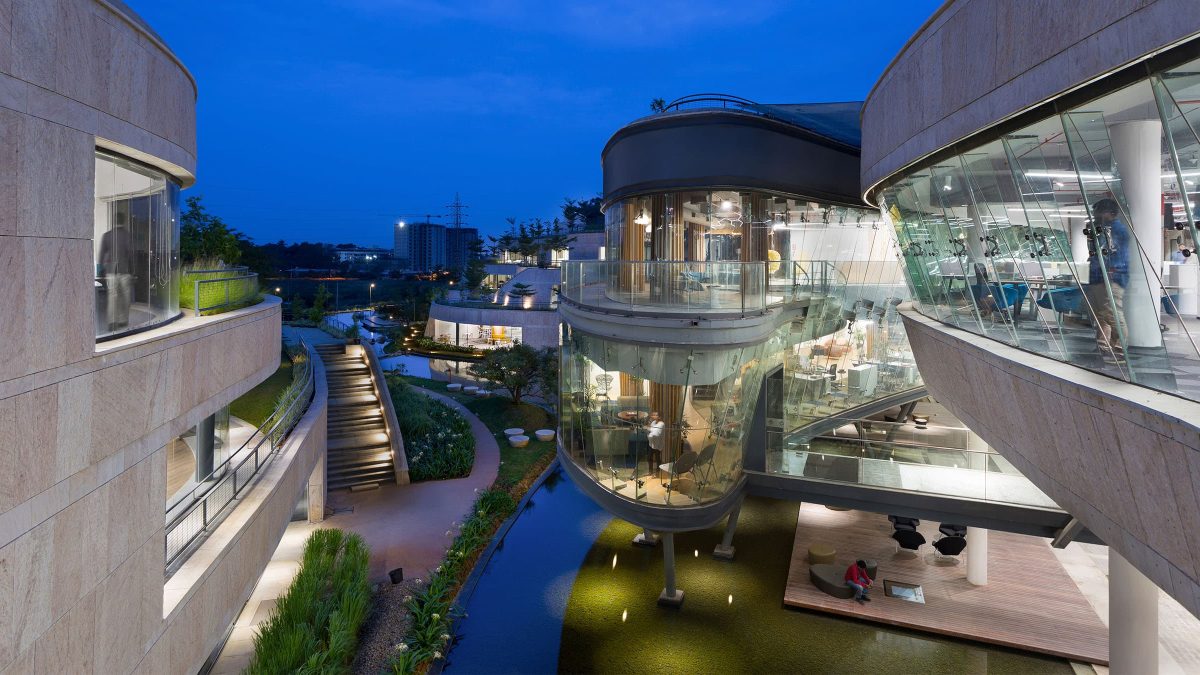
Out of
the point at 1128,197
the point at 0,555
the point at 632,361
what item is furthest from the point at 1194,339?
the point at 632,361

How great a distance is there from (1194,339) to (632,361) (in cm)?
991

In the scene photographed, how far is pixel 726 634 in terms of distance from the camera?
13.5m

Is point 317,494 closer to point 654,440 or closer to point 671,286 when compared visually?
point 654,440

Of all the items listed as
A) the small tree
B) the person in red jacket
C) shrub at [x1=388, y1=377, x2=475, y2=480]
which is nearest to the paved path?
shrub at [x1=388, y1=377, x2=475, y2=480]

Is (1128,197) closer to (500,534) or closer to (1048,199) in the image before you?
(1048,199)

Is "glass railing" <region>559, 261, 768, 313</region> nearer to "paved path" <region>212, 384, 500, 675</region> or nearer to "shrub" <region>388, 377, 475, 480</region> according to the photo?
"paved path" <region>212, 384, 500, 675</region>

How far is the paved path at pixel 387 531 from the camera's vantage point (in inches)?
505

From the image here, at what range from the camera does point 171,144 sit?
789 cm

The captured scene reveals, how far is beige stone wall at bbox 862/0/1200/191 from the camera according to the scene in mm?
4258

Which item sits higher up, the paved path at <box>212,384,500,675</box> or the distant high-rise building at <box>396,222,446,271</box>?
the distant high-rise building at <box>396,222,446,271</box>

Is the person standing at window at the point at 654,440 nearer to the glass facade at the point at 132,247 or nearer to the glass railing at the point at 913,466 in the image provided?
the glass railing at the point at 913,466

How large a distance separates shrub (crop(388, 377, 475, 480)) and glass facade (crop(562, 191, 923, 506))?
275 inches

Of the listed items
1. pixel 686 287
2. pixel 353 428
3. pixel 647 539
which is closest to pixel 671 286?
pixel 686 287

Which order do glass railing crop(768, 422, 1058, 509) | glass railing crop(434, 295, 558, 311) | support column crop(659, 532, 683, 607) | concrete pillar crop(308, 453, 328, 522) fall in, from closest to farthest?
glass railing crop(768, 422, 1058, 509) < support column crop(659, 532, 683, 607) < concrete pillar crop(308, 453, 328, 522) < glass railing crop(434, 295, 558, 311)
